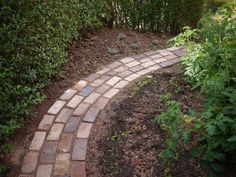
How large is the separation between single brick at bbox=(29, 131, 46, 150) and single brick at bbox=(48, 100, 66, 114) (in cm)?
33

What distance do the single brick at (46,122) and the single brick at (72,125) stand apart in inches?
7.2

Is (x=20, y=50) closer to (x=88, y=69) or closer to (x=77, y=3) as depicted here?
(x=88, y=69)

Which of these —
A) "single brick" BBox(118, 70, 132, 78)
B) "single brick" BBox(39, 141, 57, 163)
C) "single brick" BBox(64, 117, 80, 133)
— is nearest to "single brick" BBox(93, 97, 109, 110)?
"single brick" BBox(64, 117, 80, 133)

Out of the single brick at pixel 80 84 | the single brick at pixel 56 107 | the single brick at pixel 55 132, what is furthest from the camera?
the single brick at pixel 80 84

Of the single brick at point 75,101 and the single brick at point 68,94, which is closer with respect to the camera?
the single brick at point 75,101

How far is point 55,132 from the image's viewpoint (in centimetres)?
304

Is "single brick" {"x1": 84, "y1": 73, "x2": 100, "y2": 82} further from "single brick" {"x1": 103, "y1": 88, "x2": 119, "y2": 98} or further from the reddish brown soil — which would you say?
"single brick" {"x1": 103, "y1": 88, "x2": 119, "y2": 98}

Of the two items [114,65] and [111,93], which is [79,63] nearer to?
[114,65]

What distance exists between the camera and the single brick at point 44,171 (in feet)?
8.50

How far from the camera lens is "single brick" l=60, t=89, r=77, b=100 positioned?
11.6 ft

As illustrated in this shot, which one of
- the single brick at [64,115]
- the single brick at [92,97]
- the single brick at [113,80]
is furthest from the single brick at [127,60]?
the single brick at [64,115]

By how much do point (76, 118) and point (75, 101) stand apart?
30 centimetres

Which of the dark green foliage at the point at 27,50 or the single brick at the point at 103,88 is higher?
the dark green foliage at the point at 27,50

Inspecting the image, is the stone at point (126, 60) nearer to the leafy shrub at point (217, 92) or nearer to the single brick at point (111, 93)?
the single brick at point (111, 93)
